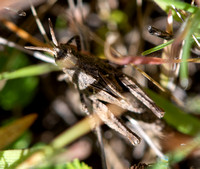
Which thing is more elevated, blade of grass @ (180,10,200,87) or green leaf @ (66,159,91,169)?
blade of grass @ (180,10,200,87)

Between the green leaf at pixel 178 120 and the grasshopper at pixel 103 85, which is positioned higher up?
the grasshopper at pixel 103 85

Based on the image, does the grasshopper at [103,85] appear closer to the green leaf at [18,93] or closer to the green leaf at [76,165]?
the green leaf at [76,165]

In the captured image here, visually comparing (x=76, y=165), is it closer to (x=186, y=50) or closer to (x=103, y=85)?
(x=103, y=85)

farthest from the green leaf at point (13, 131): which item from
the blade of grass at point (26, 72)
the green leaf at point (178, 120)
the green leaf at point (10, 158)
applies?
the green leaf at point (178, 120)

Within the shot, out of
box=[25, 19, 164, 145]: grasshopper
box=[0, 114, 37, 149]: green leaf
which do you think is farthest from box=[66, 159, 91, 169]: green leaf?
box=[0, 114, 37, 149]: green leaf

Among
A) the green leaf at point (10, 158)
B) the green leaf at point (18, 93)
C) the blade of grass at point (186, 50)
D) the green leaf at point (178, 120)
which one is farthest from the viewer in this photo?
the green leaf at point (18, 93)

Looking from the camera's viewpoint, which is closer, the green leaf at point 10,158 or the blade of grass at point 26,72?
the green leaf at point 10,158

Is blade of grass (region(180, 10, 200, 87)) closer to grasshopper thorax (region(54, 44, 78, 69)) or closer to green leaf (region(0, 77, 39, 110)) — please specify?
grasshopper thorax (region(54, 44, 78, 69))
